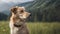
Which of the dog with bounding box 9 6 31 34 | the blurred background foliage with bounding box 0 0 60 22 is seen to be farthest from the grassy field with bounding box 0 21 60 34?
the dog with bounding box 9 6 31 34

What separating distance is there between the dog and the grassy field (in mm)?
310

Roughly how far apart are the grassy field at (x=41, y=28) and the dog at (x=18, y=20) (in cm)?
31

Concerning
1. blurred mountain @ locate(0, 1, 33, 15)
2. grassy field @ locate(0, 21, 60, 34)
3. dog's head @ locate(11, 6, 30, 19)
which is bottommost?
grassy field @ locate(0, 21, 60, 34)

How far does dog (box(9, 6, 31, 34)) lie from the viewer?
78.4 inches

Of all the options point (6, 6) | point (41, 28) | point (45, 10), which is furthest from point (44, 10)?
point (6, 6)

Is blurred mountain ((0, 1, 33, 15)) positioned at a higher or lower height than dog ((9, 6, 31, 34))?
higher

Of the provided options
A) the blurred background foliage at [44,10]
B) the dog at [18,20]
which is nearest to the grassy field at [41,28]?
the blurred background foliage at [44,10]

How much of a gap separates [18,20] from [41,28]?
1.39 feet

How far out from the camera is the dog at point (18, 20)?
199 cm

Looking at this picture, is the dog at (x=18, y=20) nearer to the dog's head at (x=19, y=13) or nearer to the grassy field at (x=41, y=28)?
the dog's head at (x=19, y=13)

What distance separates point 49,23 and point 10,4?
498 mm

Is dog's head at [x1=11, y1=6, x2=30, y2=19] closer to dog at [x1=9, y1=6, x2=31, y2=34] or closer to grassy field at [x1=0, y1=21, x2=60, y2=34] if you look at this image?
dog at [x1=9, y1=6, x2=31, y2=34]

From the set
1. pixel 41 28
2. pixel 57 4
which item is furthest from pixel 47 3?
pixel 41 28

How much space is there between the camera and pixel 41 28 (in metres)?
2.35
